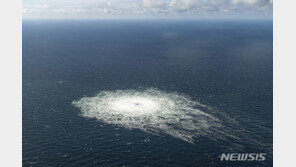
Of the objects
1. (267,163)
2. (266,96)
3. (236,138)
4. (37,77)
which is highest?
(37,77)

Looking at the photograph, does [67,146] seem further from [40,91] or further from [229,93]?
[229,93]

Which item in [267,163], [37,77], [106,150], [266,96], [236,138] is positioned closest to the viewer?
[267,163]

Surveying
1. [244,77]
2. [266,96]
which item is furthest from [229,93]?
[244,77]

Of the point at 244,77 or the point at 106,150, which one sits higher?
the point at 244,77

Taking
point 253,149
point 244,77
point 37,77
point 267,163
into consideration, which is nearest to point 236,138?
point 253,149
